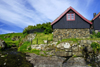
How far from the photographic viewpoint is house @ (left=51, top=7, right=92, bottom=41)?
18562 millimetres

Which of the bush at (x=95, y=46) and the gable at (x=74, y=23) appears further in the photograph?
the gable at (x=74, y=23)

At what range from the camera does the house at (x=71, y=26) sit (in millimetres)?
18562

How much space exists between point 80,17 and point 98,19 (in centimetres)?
1018

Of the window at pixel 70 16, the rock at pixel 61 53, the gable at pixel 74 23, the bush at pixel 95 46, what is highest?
the window at pixel 70 16

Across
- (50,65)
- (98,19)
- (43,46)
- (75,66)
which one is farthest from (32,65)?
(98,19)

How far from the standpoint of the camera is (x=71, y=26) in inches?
733

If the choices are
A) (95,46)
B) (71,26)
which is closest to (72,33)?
(71,26)

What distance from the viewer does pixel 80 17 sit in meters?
18.5

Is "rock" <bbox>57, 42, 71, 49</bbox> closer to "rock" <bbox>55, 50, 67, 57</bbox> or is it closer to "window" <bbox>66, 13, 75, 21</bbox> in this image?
"rock" <bbox>55, 50, 67, 57</bbox>

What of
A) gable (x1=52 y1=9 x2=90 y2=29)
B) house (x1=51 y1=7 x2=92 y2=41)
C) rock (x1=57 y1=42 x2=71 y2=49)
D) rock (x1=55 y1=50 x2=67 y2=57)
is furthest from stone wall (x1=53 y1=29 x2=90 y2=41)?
rock (x1=55 y1=50 x2=67 y2=57)

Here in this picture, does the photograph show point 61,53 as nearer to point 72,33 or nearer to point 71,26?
point 72,33

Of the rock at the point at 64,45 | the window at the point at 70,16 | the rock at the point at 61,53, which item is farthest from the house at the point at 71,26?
the rock at the point at 61,53

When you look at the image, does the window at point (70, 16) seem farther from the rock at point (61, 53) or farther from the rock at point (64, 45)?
the rock at point (61, 53)

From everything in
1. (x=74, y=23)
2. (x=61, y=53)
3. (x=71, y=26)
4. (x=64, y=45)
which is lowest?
(x=61, y=53)
